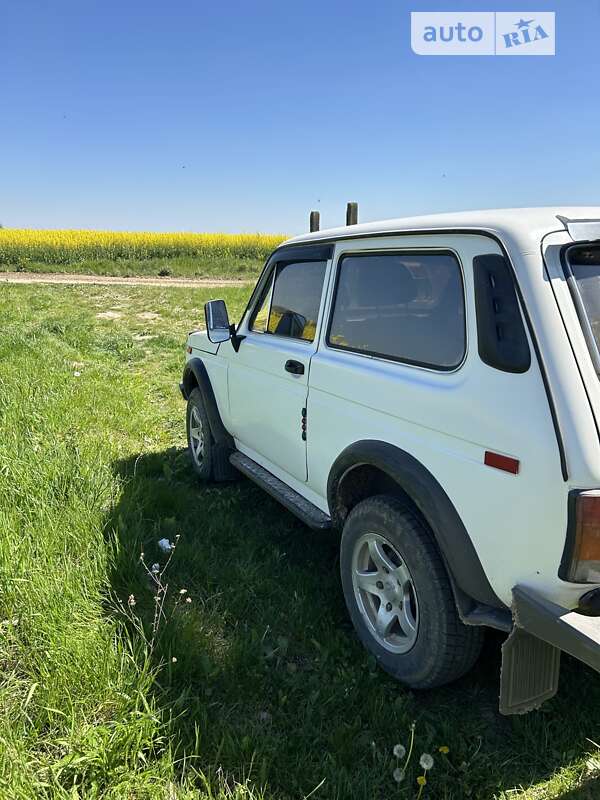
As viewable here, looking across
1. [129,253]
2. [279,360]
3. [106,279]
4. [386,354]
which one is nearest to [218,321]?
[279,360]

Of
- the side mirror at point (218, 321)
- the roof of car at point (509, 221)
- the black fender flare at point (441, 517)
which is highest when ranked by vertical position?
the roof of car at point (509, 221)

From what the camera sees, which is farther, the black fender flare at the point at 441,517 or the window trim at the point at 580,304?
the black fender flare at the point at 441,517

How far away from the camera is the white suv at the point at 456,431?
1.70 meters

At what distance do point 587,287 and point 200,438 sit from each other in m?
3.34

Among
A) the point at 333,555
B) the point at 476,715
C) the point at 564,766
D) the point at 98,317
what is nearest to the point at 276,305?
the point at 333,555

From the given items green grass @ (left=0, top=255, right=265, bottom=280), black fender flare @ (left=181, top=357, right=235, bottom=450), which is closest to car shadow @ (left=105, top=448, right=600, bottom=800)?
black fender flare @ (left=181, top=357, right=235, bottom=450)

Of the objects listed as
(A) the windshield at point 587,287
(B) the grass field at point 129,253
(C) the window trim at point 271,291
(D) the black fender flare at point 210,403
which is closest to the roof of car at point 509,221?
(A) the windshield at point 587,287

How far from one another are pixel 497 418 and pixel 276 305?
6.66ft

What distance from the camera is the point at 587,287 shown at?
181 centimetres

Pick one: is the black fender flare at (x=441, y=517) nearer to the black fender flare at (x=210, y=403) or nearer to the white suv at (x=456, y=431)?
the white suv at (x=456, y=431)

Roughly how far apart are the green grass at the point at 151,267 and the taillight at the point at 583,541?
24.6 meters

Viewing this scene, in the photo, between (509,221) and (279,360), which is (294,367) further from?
(509,221)

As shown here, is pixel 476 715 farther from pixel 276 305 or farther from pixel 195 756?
pixel 276 305

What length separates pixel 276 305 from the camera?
3604mm
